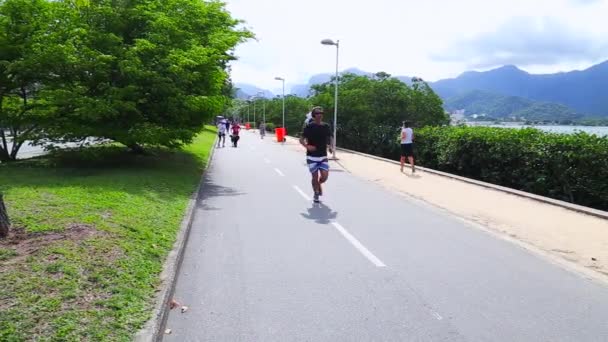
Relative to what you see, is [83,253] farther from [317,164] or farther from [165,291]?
[317,164]

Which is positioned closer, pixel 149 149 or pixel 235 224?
pixel 235 224

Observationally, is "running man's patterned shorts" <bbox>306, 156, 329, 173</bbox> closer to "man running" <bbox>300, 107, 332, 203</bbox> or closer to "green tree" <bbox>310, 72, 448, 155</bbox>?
"man running" <bbox>300, 107, 332, 203</bbox>

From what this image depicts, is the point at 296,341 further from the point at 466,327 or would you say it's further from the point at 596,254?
the point at 596,254

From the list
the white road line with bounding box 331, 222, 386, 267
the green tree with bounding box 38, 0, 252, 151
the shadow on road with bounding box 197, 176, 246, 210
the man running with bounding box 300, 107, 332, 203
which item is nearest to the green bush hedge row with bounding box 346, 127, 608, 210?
the man running with bounding box 300, 107, 332, 203

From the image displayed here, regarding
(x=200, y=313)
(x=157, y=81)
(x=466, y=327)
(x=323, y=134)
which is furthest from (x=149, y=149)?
(x=466, y=327)

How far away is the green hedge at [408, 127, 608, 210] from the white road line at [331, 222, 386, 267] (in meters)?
6.68

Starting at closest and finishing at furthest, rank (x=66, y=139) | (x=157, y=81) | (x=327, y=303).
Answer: (x=327, y=303) → (x=157, y=81) → (x=66, y=139)

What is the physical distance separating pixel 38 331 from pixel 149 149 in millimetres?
14908

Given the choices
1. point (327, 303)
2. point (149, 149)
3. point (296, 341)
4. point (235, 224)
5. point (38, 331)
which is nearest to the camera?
point (38, 331)

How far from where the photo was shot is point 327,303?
4.43m

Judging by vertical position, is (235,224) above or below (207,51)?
below

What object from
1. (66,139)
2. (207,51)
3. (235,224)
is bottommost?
(235,224)

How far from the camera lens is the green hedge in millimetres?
10609

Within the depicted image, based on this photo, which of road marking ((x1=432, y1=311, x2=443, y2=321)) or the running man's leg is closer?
road marking ((x1=432, y1=311, x2=443, y2=321))
